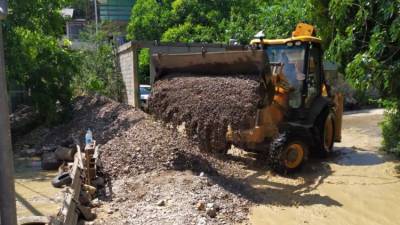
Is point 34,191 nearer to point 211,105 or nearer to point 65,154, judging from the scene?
point 65,154

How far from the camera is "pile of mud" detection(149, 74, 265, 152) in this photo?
6734mm

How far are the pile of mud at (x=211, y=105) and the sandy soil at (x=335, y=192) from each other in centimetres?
114

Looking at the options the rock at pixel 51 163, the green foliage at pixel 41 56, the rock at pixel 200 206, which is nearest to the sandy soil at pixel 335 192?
the rock at pixel 200 206

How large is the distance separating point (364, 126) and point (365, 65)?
8.05 meters

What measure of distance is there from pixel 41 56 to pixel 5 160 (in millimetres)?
11037

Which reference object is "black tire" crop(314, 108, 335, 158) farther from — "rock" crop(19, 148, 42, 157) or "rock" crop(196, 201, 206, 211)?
"rock" crop(19, 148, 42, 157)

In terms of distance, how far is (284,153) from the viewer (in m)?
7.95

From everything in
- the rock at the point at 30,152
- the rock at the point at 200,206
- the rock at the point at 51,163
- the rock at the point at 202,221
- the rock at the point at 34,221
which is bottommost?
the rock at the point at 30,152

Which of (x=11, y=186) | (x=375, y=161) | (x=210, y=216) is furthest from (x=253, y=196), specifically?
(x=11, y=186)

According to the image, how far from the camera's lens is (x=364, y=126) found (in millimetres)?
14734

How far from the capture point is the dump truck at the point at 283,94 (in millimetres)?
7269

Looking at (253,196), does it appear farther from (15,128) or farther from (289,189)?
(15,128)

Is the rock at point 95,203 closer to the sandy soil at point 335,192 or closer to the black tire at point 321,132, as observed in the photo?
the sandy soil at point 335,192

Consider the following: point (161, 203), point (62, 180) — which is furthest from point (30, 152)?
point (161, 203)
